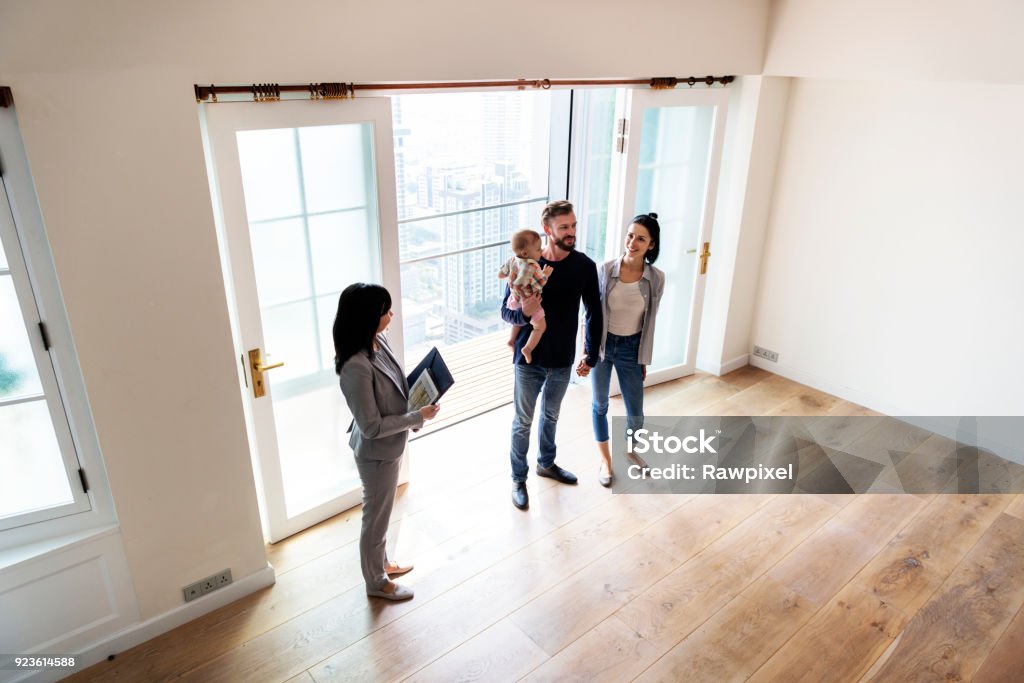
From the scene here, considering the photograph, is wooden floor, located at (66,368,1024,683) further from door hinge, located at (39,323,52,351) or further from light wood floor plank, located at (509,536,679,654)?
door hinge, located at (39,323,52,351)

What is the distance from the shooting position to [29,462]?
2.42 m

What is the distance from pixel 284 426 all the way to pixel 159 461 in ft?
2.07

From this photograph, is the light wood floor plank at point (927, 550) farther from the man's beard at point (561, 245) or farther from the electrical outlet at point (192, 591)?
the electrical outlet at point (192, 591)

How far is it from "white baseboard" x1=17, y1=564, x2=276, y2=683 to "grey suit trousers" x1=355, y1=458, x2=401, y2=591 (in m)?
0.48

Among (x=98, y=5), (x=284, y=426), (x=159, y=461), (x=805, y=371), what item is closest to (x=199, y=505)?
(x=159, y=461)

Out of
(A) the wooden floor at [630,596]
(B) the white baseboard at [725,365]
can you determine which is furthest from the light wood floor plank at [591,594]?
(B) the white baseboard at [725,365]

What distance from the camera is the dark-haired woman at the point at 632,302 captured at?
3.38 m

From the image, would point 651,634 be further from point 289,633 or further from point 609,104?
point 609,104

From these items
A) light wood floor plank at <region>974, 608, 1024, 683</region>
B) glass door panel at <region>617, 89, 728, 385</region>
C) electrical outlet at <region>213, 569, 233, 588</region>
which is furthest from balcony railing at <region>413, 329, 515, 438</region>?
light wood floor plank at <region>974, 608, 1024, 683</region>

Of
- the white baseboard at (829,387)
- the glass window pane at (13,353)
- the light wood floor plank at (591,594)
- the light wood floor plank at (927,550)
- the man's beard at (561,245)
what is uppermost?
the man's beard at (561,245)

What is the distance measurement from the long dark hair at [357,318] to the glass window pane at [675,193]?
2.41 metres

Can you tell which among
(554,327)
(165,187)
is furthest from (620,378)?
(165,187)

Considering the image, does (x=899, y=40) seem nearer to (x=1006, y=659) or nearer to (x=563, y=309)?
(x=563, y=309)

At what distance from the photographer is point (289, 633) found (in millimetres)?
2801
